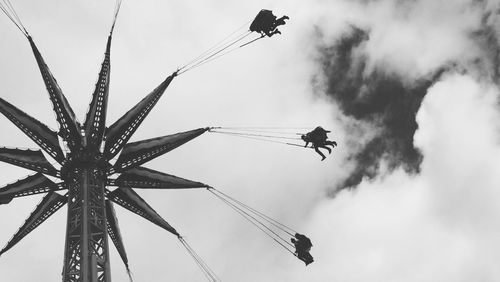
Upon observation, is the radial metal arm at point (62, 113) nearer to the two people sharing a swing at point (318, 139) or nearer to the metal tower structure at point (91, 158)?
the metal tower structure at point (91, 158)

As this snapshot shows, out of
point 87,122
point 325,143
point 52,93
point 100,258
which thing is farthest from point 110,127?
point 325,143

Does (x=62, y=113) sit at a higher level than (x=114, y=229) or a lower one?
higher

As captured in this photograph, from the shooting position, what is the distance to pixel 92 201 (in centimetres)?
2852

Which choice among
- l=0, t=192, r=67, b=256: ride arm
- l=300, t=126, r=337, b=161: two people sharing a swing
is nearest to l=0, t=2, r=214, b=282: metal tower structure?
l=0, t=192, r=67, b=256: ride arm

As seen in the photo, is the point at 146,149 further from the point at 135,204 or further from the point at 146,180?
the point at 135,204

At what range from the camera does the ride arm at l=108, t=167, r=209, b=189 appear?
30969mm

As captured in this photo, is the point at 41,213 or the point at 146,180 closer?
the point at 41,213

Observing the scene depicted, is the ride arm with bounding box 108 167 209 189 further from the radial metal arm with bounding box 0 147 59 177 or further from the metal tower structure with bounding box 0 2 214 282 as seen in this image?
the radial metal arm with bounding box 0 147 59 177

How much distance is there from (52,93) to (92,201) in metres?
5.30

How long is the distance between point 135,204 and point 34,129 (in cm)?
557

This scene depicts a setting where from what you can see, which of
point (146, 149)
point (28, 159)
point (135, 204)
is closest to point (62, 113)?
point (28, 159)

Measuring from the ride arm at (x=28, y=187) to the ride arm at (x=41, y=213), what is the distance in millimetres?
391

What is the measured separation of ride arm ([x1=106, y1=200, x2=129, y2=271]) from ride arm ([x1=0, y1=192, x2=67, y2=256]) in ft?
7.10

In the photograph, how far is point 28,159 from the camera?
29609mm
